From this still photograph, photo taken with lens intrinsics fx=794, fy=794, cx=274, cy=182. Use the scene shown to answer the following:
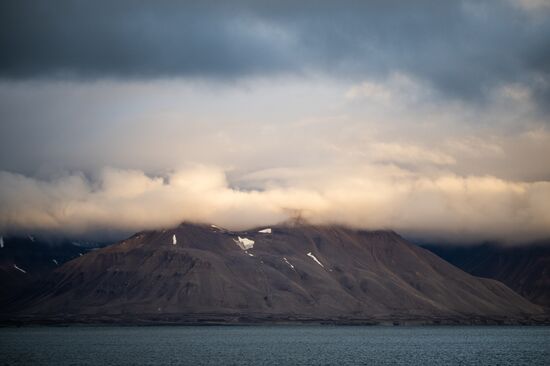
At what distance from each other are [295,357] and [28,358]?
5498 cm

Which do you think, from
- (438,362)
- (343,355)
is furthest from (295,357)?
(438,362)

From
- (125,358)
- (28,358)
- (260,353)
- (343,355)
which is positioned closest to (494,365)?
(343,355)

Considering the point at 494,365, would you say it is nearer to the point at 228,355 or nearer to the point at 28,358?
the point at 228,355

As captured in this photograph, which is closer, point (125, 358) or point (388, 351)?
point (125, 358)

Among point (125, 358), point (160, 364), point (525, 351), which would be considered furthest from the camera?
point (525, 351)

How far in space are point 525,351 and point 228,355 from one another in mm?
73770

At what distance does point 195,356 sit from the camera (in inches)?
6718

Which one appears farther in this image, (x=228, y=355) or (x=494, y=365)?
(x=228, y=355)

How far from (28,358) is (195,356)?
34.4 m

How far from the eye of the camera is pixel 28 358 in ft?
534

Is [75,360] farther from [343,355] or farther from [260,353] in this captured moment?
[343,355]

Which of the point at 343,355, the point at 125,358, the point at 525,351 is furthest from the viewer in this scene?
the point at 525,351

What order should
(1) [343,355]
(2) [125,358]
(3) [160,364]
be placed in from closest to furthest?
(3) [160,364] < (2) [125,358] < (1) [343,355]

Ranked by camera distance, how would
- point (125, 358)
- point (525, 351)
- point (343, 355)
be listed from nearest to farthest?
point (125, 358) < point (343, 355) < point (525, 351)
